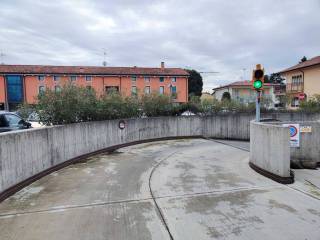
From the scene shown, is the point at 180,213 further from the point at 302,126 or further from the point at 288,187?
the point at 302,126

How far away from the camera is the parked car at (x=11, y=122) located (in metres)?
7.64

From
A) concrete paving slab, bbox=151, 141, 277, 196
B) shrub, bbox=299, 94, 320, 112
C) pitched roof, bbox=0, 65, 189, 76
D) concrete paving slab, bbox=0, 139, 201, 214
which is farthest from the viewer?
pitched roof, bbox=0, 65, 189, 76

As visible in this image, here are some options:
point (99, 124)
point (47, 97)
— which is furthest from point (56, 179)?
point (99, 124)

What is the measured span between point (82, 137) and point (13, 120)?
2.55m

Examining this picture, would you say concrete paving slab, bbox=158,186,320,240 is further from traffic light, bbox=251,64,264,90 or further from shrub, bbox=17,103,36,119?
shrub, bbox=17,103,36,119

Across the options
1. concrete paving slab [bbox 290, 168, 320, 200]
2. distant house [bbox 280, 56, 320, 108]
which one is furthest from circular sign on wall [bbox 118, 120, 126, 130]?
distant house [bbox 280, 56, 320, 108]

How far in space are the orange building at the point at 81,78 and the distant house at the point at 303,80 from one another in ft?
52.4

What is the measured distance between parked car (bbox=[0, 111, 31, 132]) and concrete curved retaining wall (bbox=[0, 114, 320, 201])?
2.16m

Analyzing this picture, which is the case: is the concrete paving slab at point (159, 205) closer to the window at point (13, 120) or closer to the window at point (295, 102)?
the window at point (13, 120)

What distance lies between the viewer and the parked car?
7.64 metres

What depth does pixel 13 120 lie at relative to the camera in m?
8.19

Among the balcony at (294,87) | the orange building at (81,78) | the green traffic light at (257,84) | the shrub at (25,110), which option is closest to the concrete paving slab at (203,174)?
the green traffic light at (257,84)

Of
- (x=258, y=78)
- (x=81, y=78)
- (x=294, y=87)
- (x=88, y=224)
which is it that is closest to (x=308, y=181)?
(x=258, y=78)

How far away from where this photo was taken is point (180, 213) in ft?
13.4
